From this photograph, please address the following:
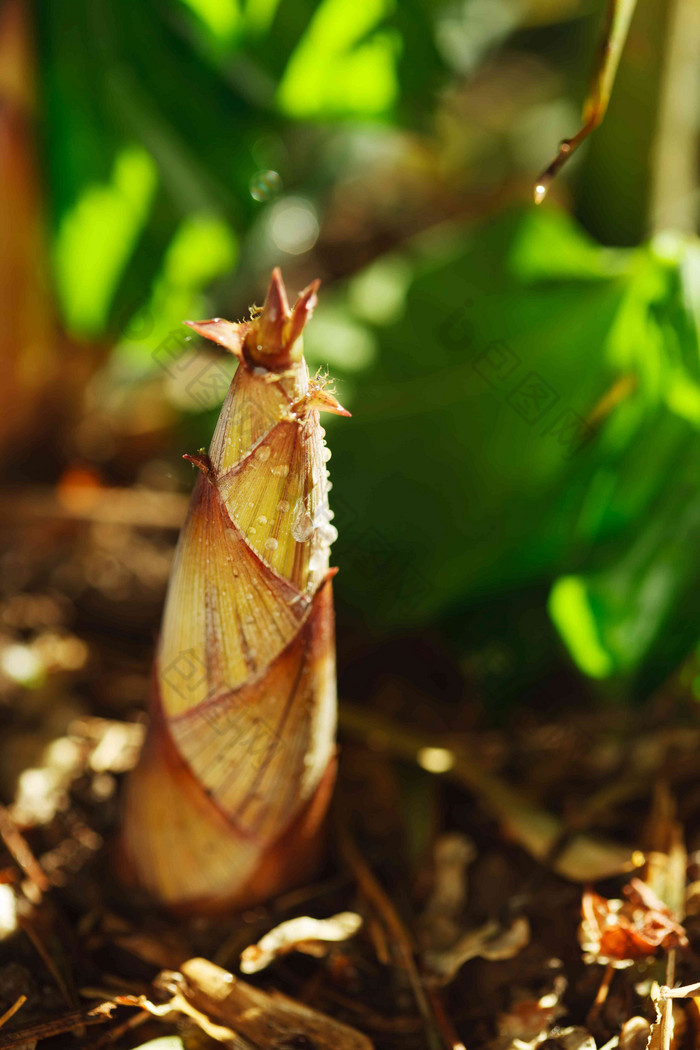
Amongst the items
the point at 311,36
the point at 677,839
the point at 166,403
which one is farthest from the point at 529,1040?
the point at 311,36

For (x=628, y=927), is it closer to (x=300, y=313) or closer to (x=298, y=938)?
(x=298, y=938)

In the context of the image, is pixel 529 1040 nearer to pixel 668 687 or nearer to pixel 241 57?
pixel 668 687

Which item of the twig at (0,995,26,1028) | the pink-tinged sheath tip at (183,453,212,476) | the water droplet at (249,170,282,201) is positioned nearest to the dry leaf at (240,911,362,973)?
the twig at (0,995,26,1028)

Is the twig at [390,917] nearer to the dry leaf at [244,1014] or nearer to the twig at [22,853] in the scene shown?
the dry leaf at [244,1014]

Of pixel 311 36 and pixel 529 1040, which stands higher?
pixel 311 36

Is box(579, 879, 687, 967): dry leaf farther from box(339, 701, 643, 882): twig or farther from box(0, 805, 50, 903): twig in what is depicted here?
box(0, 805, 50, 903): twig

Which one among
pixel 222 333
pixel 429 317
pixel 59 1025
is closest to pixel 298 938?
pixel 59 1025
